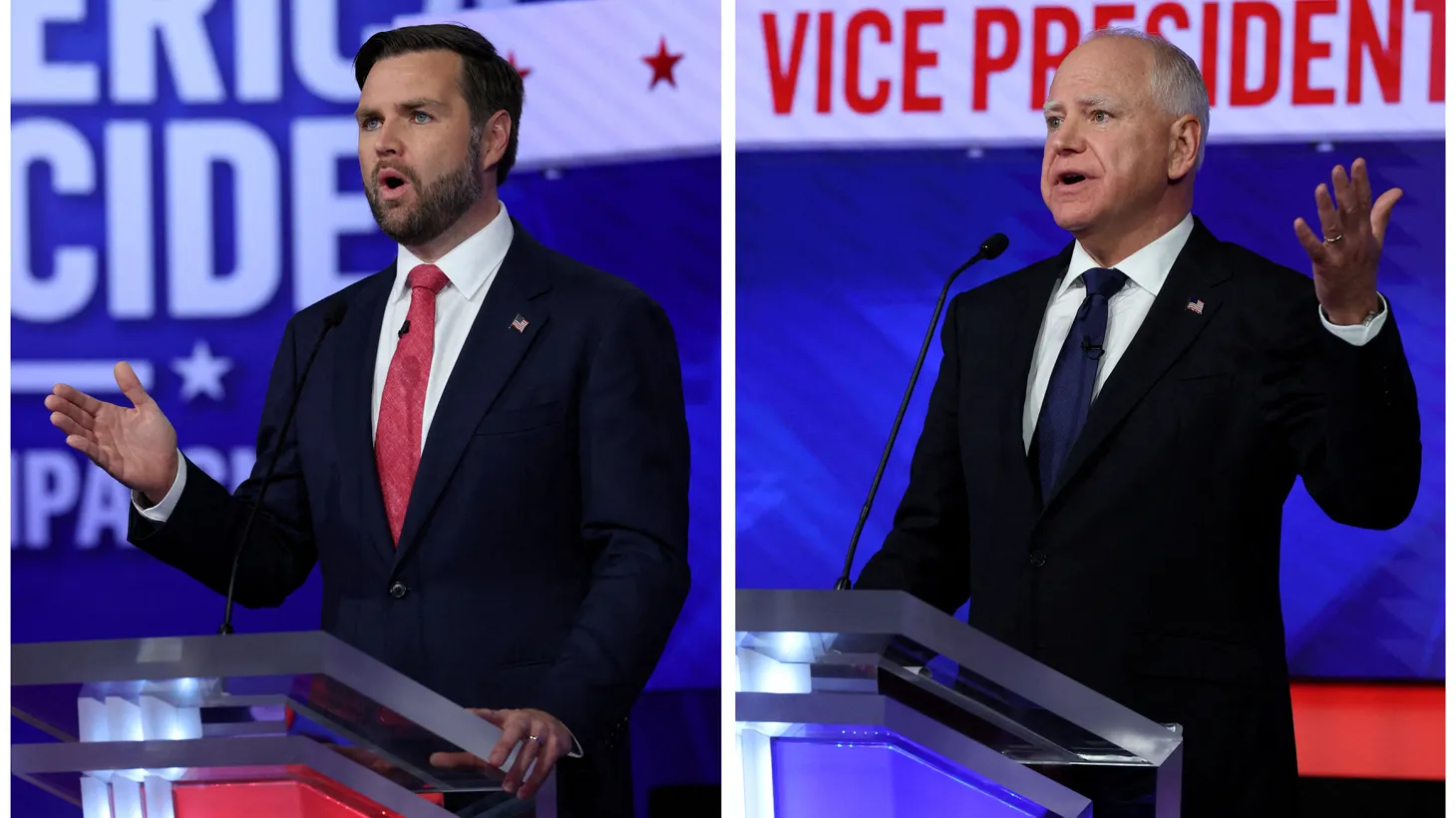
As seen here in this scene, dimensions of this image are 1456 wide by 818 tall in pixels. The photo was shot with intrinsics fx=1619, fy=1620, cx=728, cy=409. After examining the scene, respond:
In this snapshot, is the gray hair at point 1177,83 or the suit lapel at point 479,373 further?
the gray hair at point 1177,83

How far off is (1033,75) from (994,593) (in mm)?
1175

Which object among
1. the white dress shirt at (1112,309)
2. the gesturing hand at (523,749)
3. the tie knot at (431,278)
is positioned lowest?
the gesturing hand at (523,749)

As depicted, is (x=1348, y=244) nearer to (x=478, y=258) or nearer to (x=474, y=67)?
(x=478, y=258)

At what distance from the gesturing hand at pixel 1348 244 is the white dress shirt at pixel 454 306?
1.63 meters

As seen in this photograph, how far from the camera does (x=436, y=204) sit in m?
3.46

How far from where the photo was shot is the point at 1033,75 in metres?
3.64

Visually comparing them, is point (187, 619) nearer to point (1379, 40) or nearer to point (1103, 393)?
point (1103, 393)

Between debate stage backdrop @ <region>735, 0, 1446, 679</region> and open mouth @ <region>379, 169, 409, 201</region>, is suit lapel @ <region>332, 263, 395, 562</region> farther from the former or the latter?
debate stage backdrop @ <region>735, 0, 1446, 679</region>

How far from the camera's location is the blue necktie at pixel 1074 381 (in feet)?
10.7

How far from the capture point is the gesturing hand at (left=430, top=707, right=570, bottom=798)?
2.49 meters

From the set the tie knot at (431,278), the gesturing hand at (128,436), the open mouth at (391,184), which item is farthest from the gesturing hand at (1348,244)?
the gesturing hand at (128,436)

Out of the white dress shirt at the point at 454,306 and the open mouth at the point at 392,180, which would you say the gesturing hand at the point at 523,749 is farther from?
the open mouth at the point at 392,180

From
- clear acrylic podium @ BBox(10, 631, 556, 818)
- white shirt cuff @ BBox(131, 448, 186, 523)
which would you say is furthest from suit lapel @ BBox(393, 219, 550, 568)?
clear acrylic podium @ BBox(10, 631, 556, 818)

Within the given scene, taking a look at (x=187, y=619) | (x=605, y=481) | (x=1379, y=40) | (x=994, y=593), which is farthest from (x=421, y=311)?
(x=1379, y=40)
